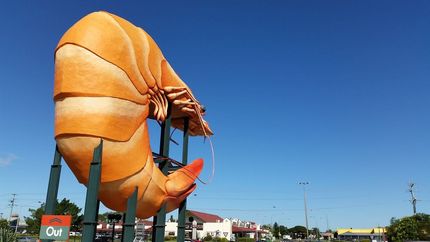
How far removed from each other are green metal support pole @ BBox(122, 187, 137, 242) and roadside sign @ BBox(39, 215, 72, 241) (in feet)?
5.37

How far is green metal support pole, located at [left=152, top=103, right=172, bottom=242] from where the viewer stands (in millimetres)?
12773

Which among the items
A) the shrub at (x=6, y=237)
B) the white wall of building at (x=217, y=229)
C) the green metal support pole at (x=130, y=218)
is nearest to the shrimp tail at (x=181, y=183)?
the green metal support pole at (x=130, y=218)

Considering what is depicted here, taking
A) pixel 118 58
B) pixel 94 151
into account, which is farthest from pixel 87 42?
pixel 94 151

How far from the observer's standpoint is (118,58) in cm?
1077

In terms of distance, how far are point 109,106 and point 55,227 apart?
3422mm

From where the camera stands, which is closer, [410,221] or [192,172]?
[192,172]

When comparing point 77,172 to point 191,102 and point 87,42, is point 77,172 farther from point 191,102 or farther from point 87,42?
point 191,102

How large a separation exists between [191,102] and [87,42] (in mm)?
5606

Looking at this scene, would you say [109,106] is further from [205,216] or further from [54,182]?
[205,216]

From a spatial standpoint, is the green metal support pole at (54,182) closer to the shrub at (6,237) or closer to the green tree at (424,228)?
the shrub at (6,237)

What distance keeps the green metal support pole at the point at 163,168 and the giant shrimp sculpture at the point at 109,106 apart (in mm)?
570

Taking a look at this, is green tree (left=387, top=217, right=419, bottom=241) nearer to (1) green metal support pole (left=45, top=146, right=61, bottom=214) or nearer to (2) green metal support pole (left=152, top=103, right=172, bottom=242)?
(2) green metal support pole (left=152, top=103, right=172, bottom=242)

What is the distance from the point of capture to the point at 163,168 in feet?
44.5

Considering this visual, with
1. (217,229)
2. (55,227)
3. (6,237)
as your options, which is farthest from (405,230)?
(55,227)
